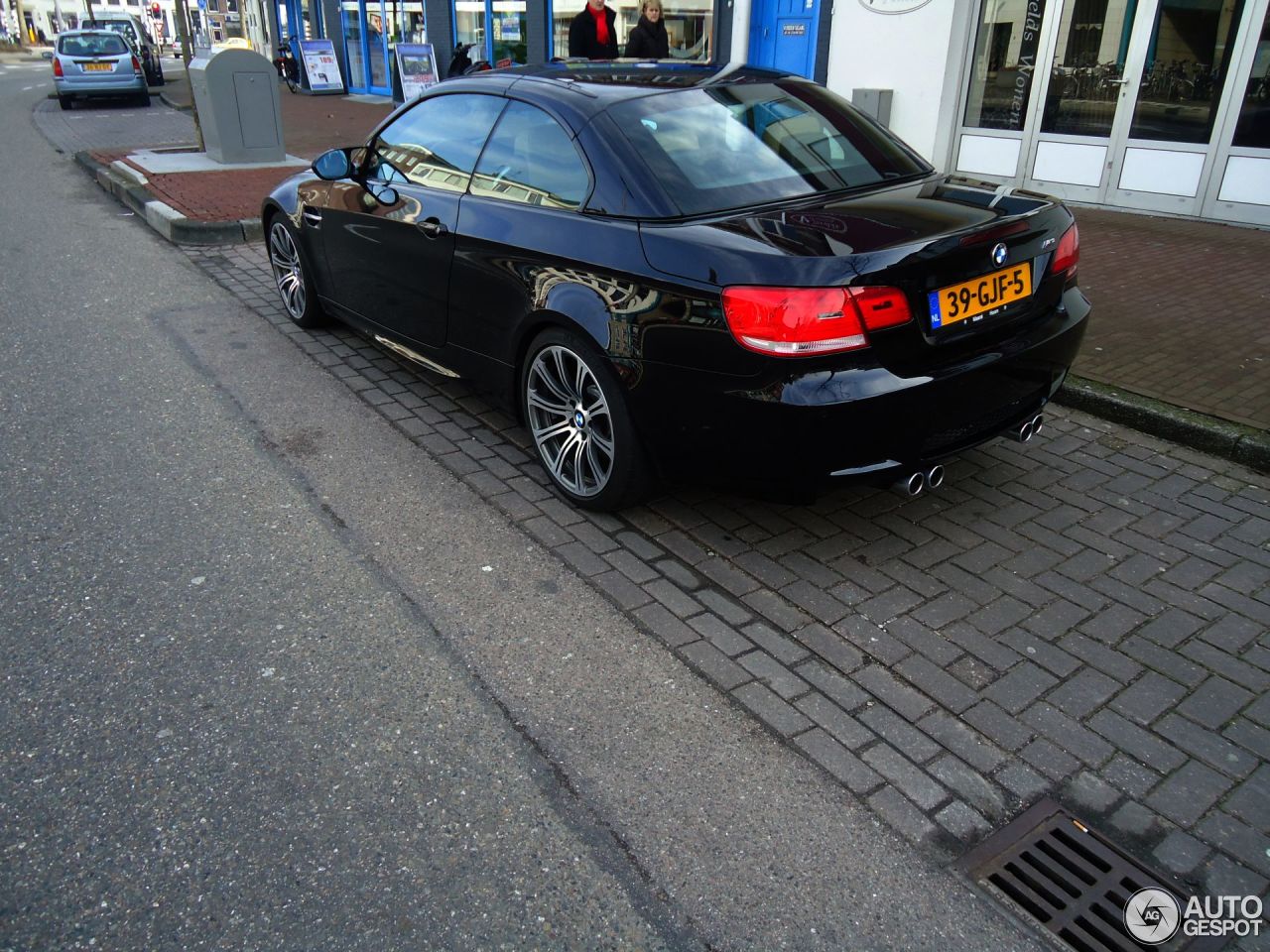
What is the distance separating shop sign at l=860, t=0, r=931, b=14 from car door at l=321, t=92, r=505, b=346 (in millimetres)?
7242

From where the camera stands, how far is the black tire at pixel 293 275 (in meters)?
6.04

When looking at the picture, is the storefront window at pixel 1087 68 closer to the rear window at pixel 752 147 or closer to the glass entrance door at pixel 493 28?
the rear window at pixel 752 147

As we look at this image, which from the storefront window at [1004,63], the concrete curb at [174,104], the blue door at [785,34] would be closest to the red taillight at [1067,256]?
the storefront window at [1004,63]

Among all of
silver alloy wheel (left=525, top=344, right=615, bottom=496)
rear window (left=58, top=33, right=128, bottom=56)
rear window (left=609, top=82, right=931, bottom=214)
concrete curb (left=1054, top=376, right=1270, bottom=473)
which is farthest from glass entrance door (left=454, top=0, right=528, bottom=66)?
silver alloy wheel (left=525, top=344, right=615, bottom=496)

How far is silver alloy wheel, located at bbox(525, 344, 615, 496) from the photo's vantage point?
3883 mm

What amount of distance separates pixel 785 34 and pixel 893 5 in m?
1.79

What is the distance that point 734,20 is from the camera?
1233 centimetres

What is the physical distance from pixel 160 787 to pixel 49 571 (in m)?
1.45

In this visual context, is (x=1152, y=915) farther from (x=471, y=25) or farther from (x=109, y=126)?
(x=109, y=126)

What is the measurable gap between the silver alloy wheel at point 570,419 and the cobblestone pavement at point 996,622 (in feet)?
0.58

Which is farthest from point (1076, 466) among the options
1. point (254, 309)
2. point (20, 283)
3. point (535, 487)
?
point (20, 283)

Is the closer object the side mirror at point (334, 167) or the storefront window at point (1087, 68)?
the side mirror at point (334, 167)

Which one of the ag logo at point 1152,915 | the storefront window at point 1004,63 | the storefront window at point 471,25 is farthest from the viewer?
the storefront window at point 471,25

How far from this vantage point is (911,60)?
34.4 feet
